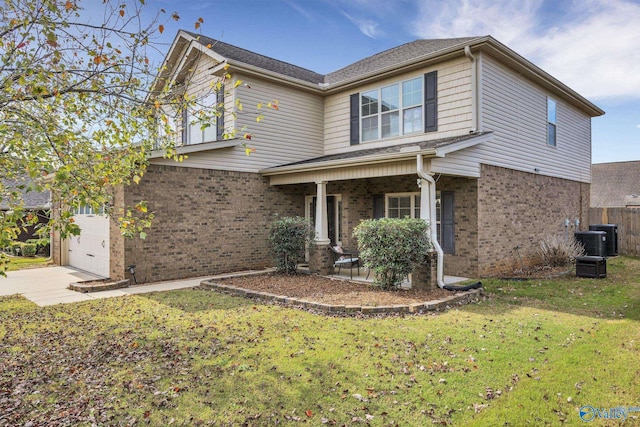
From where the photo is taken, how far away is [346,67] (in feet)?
50.7

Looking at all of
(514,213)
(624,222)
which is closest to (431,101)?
(514,213)

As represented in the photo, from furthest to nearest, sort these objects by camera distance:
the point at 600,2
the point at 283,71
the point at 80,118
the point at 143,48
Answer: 1. the point at 283,71
2. the point at 600,2
3. the point at 80,118
4. the point at 143,48

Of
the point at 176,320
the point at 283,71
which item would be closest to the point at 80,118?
the point at 176,320

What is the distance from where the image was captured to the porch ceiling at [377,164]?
837cm

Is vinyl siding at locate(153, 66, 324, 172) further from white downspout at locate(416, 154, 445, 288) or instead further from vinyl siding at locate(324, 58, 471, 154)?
white downspout at locate(416, 154, 445, 288)

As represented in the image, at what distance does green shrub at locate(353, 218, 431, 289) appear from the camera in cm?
798

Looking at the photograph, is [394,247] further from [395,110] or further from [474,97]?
[395,110]

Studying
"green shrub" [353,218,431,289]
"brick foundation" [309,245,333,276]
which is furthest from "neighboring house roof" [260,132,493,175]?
"brick foundation" [309,245,333,276]

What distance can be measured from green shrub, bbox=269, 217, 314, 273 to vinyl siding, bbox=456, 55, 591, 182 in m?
4.21

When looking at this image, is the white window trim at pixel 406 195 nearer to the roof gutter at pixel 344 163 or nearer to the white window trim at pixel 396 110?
the white window trim at pixel 396 110

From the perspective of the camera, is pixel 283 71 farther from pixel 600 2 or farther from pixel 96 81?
pixel 96 81

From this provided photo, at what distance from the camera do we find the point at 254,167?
12.1 metres

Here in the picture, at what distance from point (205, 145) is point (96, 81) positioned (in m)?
6.34

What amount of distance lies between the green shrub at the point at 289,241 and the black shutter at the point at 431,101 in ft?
14.2
